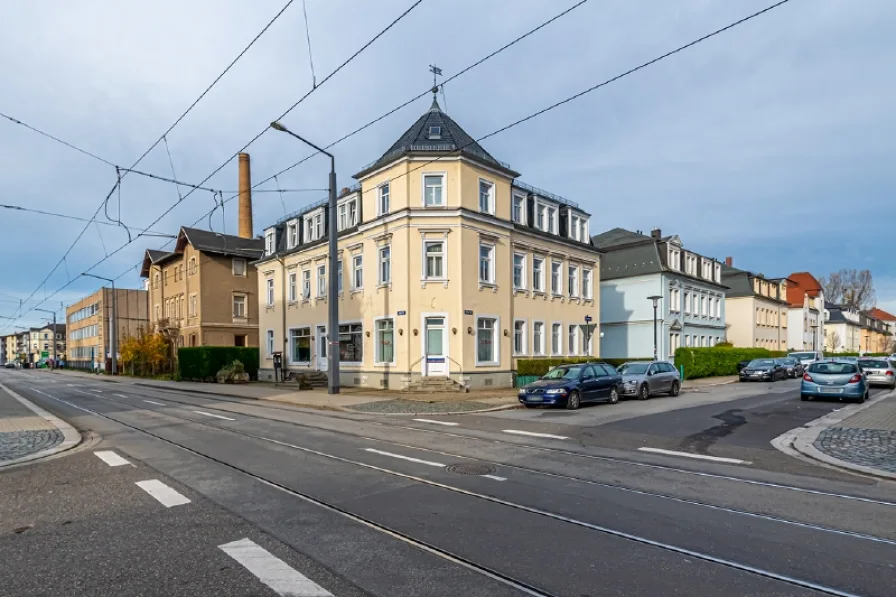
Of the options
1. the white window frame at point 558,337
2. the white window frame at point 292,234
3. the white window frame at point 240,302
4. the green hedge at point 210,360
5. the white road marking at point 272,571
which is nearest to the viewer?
the white road marking at point 272,571

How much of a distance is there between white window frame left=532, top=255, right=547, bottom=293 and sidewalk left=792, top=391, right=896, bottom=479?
611 inches

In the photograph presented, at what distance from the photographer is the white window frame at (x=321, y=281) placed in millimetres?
31984

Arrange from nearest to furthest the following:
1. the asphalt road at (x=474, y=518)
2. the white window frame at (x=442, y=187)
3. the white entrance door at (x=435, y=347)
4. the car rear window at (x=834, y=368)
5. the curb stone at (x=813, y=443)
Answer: the asphalt road at (x=474, y=518) → the curb stone at (x=813, y=443) → the car rear window at (x=834, y=368) → the white entrance door at (x=435, y=347) → the white window frame at (x=442, y=187)

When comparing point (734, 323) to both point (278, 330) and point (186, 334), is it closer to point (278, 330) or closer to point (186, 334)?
point (278, 330)

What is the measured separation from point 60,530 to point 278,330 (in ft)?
103

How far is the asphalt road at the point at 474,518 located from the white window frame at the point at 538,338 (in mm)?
17698

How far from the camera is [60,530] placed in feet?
18.6

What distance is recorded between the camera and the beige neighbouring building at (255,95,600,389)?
81.8ft

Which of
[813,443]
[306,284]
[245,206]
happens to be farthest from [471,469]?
[245,206]

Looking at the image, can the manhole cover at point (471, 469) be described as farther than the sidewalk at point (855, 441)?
No

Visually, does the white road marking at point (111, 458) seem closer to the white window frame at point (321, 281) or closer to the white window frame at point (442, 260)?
the white window frame at point (442, 260)

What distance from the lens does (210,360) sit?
3934 centimetres

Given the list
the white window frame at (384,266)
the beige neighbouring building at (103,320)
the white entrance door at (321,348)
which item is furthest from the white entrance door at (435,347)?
the beige neighbouring building at (103,320)

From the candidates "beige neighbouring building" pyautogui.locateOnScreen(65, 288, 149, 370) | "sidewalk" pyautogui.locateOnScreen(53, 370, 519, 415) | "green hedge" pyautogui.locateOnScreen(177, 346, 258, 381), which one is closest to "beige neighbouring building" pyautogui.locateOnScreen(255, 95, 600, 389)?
"sidewalk" pyautogui.locateOnScreen(53, 370, 519, 415)
